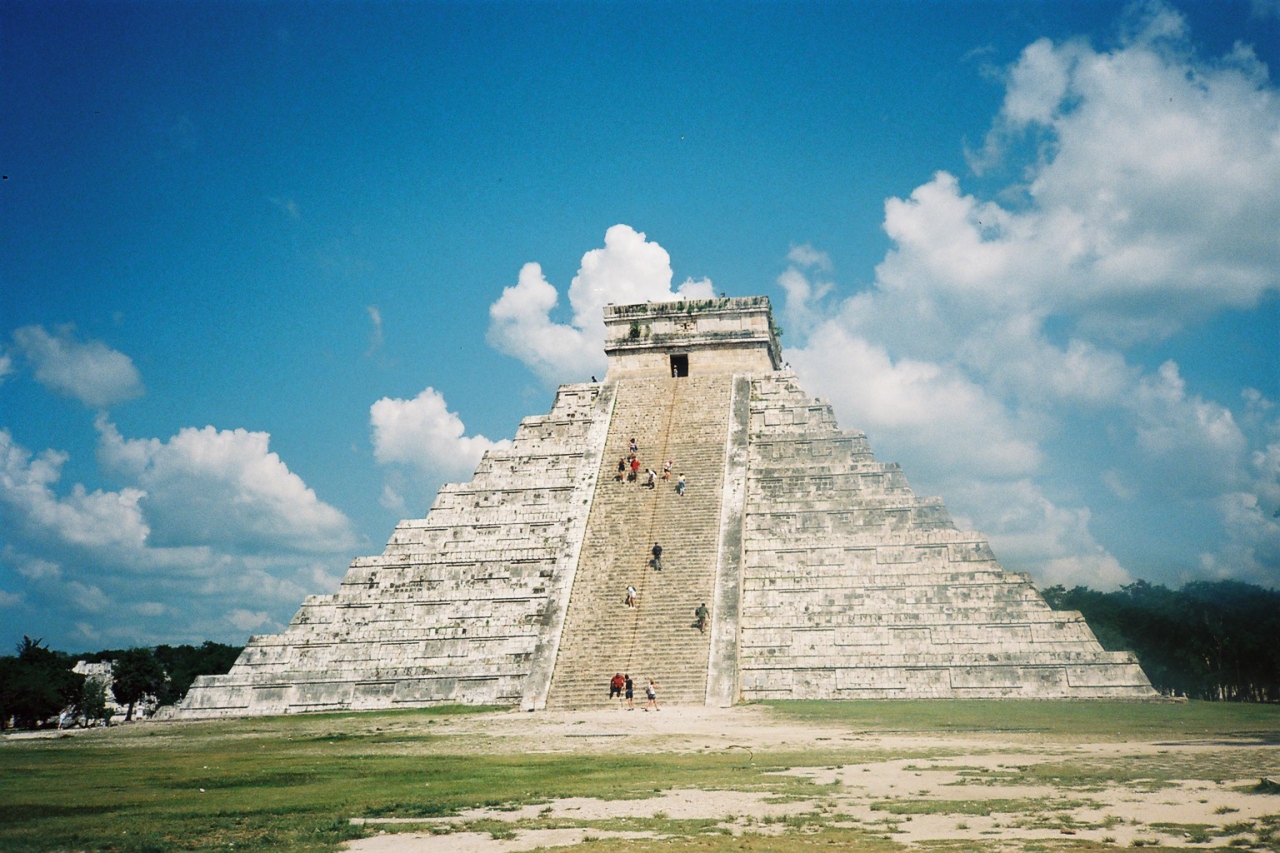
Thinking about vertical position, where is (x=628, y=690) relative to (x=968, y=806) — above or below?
above

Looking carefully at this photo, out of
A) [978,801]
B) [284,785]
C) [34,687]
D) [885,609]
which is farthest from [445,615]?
[34,687]

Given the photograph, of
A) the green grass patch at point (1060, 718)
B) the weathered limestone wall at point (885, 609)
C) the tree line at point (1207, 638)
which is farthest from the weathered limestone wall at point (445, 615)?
the tree line at point (1207, 638)

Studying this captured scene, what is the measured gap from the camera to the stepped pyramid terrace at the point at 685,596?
19297 mm

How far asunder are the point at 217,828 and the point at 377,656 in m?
14.0

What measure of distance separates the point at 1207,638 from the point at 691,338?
65.0 ft

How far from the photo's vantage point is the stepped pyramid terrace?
63.3 feet

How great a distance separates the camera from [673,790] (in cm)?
927

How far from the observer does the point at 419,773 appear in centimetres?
1112

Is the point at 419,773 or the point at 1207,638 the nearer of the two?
the point at 419,773

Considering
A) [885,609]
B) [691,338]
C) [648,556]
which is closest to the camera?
[885,609]

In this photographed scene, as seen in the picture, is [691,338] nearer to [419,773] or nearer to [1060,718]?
[1060,718]

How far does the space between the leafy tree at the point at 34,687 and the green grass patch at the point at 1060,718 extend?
31920 mm

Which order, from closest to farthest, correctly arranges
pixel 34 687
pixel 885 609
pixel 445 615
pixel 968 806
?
pixel 968 806 < pixel 885 609 < pixel 445 615 < pixel 34 687

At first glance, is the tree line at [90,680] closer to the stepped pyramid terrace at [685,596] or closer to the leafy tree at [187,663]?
the leafy tree at [187,663]
